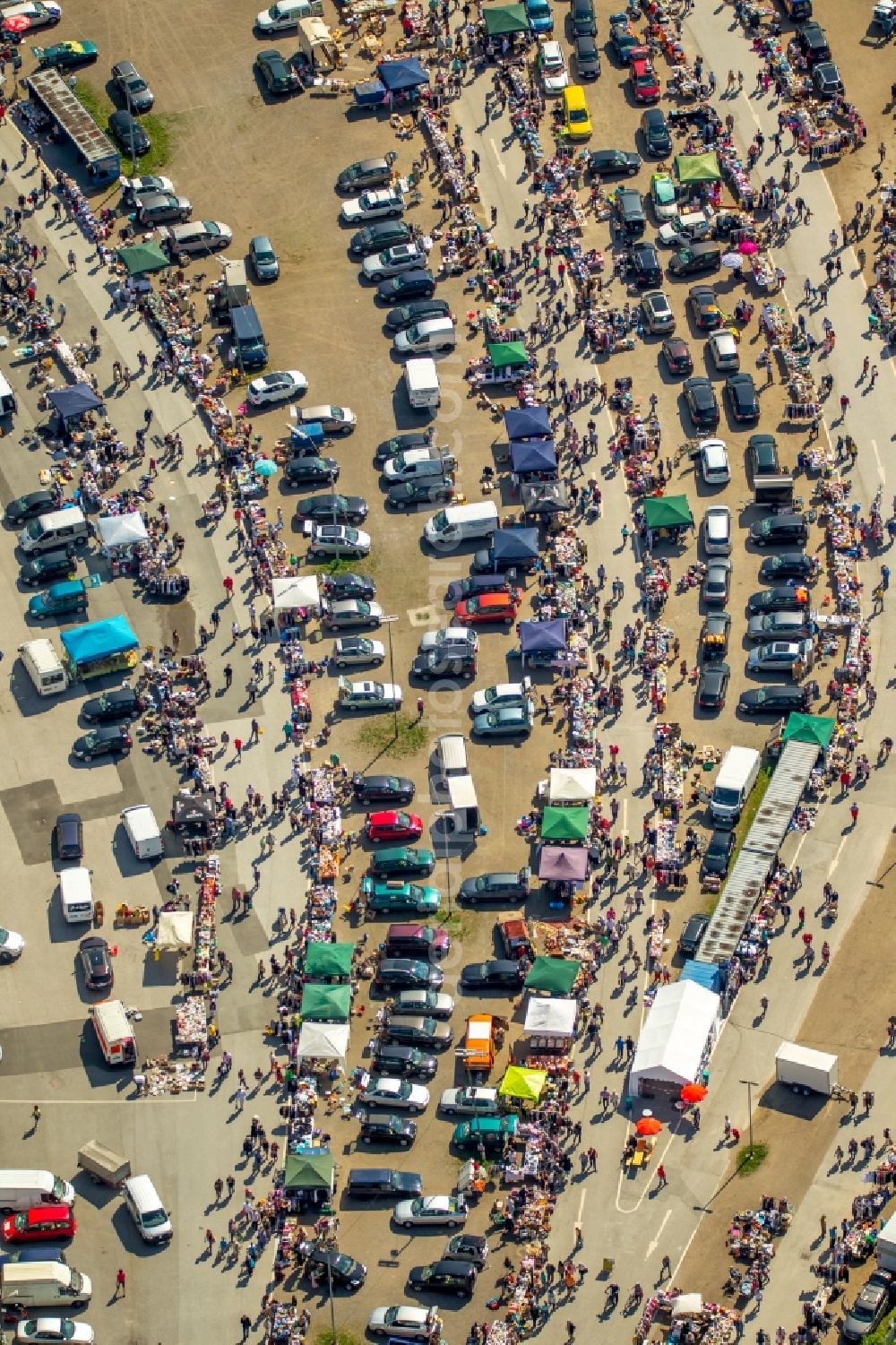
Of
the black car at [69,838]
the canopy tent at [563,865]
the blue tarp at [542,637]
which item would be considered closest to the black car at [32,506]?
the black car at [69,838]

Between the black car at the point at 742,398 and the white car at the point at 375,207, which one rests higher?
the white car at the point at 375,207

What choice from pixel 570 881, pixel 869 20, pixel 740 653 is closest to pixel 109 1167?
pixel 570 881

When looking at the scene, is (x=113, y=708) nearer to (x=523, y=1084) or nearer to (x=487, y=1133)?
(x=523, y=1084)

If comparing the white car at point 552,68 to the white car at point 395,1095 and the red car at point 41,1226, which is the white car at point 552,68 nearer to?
the white car at point 395,1095

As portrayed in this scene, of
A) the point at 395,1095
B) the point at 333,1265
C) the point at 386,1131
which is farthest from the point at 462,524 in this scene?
the point at 333,1265

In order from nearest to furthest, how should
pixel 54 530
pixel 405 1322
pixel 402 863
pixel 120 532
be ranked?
pixel 405 1322 < pixel 402 863 < pixel 120 532 < pixel 54 530

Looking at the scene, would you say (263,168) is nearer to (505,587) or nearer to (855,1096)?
(505,587)

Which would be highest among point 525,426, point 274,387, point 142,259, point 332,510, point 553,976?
point 142,259
